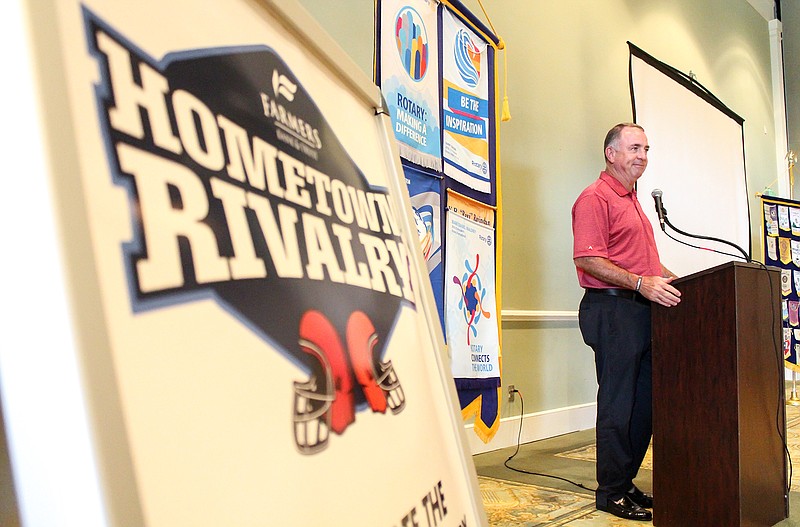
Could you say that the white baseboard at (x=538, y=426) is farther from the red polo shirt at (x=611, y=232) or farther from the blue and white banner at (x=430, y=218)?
the red polo shirt at (x=611, y=232)

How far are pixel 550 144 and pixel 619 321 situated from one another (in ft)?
6.56

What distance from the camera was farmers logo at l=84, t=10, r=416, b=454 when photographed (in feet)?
1.29

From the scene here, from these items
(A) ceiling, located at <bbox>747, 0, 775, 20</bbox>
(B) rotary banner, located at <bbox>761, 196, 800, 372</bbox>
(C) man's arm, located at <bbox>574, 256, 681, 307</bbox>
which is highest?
(A) ceiling, located at <bbox>747, 0, 775, 20</bbox>

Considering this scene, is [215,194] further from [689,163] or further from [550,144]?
[689,163]

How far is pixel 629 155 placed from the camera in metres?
2.69

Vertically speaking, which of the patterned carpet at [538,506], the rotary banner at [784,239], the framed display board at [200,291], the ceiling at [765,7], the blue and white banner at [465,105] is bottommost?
the patterned carpet at [538,506]

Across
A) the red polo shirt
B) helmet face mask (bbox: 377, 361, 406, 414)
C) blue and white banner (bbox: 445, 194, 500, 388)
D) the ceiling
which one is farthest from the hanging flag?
the ceiling

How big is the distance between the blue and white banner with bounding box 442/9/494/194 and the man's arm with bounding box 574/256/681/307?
59 cm

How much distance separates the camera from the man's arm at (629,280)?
227cm

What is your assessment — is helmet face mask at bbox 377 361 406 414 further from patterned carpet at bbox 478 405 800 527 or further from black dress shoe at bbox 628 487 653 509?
black dress shoe at bbox 628 487 653 509

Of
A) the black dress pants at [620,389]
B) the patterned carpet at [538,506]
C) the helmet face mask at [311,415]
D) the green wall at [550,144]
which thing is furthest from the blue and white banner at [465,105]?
the helmet face mask at [311,415]

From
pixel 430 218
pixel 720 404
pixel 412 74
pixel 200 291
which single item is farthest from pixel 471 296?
pixel 200 291

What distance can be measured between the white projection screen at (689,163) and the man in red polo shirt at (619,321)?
65.4 inches

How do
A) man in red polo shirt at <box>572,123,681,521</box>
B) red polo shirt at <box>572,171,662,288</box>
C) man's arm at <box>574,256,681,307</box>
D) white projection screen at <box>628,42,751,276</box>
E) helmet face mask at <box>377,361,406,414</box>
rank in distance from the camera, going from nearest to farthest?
helmet face mask at <box>377,361,406,414</box>
man's arm at <box>574,256,681,307</box>
man in red polo shirt at <box>572,123,681,521</box>
red polo shirt at <box>572,171,662,288</box>
white projection screen at <box>628,42,751,276</box>
